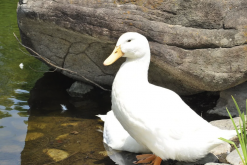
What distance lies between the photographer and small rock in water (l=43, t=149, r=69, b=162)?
3.45 meters

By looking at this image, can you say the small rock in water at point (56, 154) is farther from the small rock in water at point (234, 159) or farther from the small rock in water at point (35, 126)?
the small rock in water at point (234, 159)

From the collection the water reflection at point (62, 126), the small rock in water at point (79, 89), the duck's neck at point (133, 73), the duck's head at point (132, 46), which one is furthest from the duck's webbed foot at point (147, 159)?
the small rock in water at point (79, 89)

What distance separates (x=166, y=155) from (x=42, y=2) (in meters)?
2.75

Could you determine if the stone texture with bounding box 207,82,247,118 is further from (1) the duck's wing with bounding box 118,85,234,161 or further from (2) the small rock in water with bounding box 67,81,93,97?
(2) the small rock in water with bounding box 67,81,93,97

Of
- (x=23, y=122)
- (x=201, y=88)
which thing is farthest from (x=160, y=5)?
(x=23, y=122)

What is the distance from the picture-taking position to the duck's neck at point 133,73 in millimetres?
3070

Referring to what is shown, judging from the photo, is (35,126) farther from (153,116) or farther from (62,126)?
(153,116)

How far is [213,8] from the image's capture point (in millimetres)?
3783

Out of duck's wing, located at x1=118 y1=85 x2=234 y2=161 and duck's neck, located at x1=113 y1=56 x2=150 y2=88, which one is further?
duck's neck, located at x1=113 y1=56 x2=150 y2=88

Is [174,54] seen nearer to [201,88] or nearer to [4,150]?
[201,88]

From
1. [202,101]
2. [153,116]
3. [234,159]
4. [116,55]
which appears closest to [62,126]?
[116,55]

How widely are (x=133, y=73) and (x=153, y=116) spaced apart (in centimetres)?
46

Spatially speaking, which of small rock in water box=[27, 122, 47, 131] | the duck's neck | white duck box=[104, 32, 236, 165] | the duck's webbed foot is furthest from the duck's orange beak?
small rock in water box=[27, 122, 47, 131]

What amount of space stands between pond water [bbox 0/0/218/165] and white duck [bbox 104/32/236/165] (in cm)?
62
